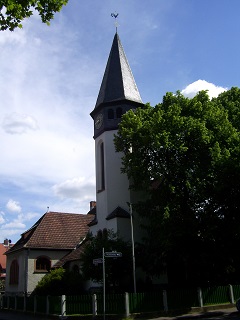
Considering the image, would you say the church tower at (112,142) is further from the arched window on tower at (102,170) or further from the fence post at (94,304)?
the fence post at (94,304)

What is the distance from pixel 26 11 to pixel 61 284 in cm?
2388

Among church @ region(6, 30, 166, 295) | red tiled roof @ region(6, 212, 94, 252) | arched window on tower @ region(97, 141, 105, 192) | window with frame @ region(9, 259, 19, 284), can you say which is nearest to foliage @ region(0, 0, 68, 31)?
church @ region(6, 30, 166, 295)

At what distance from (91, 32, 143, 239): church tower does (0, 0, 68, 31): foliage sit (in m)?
19.7

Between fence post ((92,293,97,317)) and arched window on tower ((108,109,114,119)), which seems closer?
fence post ((92,293,97,317))

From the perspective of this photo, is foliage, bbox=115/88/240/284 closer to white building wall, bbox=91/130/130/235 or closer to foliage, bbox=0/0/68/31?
white building wall, bbox=91/130/130/235

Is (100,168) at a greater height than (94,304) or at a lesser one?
greater

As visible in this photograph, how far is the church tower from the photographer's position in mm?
28672

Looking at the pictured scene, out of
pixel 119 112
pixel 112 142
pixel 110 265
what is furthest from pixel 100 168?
pixel 110 265

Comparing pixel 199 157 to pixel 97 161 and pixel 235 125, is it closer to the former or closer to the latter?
pixel 235 125

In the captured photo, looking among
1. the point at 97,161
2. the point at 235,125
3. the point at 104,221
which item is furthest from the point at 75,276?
the point at 235,125

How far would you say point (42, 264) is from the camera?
35812 mm

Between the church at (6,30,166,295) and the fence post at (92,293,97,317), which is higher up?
the church at (6,30,166,295)

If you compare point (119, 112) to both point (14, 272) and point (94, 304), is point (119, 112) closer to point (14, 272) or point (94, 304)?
point (94, 304)

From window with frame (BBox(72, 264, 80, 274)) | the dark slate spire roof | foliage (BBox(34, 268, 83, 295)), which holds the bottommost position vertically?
foliage (BBox(34, 268, 83, 295))
